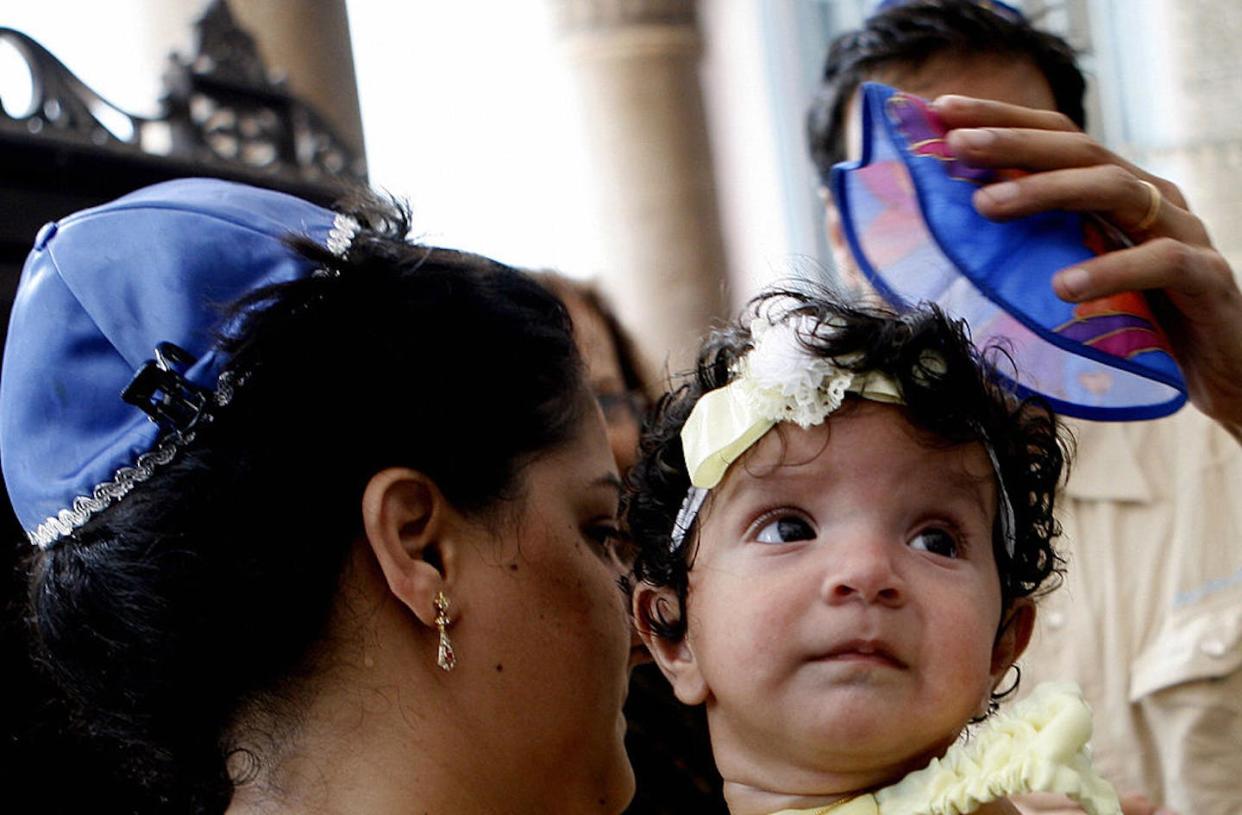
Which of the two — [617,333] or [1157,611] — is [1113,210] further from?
[617,333]

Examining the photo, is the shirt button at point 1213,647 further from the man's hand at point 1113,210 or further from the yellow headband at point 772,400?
the yellow headband at point 772,400

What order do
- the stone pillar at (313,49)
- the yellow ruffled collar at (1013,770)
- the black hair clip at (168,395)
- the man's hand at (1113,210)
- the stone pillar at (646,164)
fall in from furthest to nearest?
the stone pillar at (646,164) < the stone pillar at (313,49) < the man's hand at (1113,210) < the black hair clip at (168,395) < the yellow ruffled collar at (1013,770)

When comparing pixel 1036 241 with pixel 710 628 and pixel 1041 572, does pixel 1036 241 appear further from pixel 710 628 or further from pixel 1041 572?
pixel 710 628

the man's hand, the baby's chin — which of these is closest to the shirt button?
the man's hand

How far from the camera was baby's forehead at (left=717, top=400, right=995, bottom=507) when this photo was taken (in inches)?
54.9

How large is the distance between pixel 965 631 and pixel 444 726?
20.1 inches

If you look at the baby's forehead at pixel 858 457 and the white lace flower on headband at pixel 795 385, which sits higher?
the white lace flower on headband at pixel 795 385

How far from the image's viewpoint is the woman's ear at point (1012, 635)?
1509 mm

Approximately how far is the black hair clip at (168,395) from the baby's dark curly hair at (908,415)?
481 millimetres

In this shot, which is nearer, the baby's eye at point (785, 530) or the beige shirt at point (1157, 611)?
the baby's eye at point (785, 530)

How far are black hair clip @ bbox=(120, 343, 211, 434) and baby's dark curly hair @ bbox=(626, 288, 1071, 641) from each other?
1.58ft

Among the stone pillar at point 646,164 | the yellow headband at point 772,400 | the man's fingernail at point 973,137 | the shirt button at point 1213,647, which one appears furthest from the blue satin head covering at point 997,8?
the stone pillar at point 646,164

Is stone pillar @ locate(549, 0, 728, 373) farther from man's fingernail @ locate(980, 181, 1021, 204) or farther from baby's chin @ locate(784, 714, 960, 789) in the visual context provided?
baby's chin @ locate(784, 714, 960, 789)

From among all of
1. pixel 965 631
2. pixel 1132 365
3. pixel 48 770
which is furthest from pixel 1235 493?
pixel 48 770
